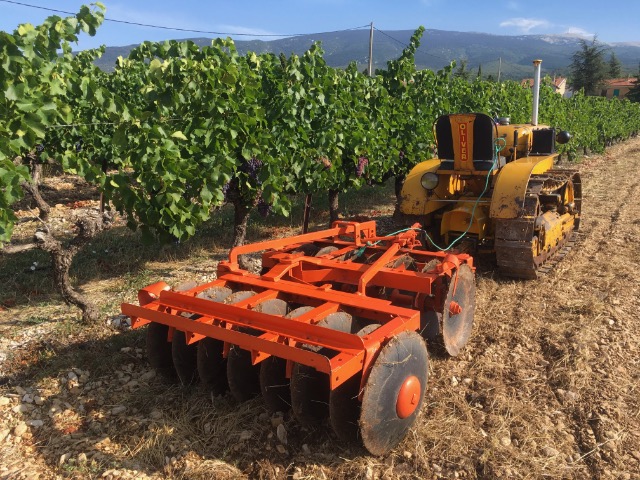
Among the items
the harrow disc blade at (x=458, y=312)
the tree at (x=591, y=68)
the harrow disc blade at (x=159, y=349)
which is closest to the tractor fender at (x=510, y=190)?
the harrow disc blade at (x=458, y=312)

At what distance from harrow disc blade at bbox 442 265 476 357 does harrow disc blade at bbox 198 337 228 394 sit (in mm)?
1662

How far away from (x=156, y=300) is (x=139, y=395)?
705mm

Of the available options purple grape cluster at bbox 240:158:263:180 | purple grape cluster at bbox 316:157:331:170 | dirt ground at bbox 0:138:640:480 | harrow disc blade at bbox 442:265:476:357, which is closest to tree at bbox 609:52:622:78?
purple grape cluster at bbox 316:157:331:170

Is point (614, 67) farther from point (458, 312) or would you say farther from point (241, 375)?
point (241, 375)

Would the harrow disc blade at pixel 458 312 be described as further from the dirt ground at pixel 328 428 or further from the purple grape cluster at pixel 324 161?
the purple grape cluster at pixel 324 161

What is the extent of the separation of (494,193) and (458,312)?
6.85 ft

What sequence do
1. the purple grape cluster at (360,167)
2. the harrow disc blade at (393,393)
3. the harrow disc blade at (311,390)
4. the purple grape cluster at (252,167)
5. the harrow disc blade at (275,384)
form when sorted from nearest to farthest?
1. the harrow disc blade at (393,393)
2. the harrow disc blade at (311,390)
3. the harrow disc blade at (275,384)
4. the purple grape cluster at (252,167)
5. the purple grape cluster at (360,167)

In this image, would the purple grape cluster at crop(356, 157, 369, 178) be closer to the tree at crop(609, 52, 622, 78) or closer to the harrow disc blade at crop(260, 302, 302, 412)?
the harrow disc blade at crop(260, 302, 302, 412)

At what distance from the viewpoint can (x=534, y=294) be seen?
545 cm

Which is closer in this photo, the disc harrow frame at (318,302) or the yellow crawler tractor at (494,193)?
the disc harrow frame at (318,302)

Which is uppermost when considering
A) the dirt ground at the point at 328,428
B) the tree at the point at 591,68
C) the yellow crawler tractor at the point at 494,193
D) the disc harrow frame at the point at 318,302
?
the tree at the point at 591,68

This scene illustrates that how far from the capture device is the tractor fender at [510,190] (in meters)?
5.31

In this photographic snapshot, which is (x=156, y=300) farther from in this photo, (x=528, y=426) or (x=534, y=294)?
Result: (x=534, y=294)

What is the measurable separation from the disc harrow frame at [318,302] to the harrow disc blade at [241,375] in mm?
90
